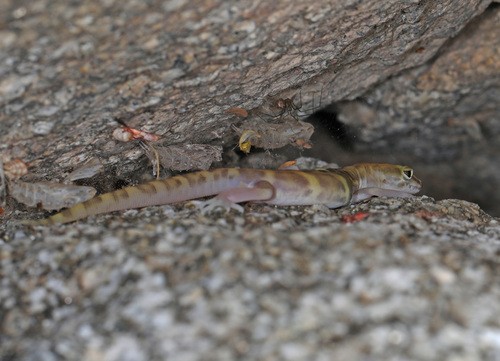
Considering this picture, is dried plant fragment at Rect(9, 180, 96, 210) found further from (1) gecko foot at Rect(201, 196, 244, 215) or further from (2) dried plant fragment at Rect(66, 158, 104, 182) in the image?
(1) gecko foot at Rect(201, 196, 244, 215)

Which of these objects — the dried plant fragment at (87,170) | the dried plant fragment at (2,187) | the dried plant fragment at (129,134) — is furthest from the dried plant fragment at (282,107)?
the dried plant fragment at (2,187)

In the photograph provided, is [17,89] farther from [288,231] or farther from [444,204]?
[444,204]

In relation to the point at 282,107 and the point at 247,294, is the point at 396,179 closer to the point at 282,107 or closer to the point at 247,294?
the point at 282,107

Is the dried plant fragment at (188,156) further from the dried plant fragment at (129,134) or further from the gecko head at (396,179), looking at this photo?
the gecko head at (396,179)

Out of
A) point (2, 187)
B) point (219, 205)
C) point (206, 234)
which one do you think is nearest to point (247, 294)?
point (206, 234)

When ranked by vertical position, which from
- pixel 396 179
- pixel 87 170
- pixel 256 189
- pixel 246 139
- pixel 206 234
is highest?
pixel 87 170

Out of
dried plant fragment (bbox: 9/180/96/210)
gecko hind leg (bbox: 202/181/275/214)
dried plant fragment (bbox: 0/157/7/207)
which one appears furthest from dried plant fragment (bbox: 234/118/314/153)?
dried plant fragment (bbox: 0/157/7/207)
